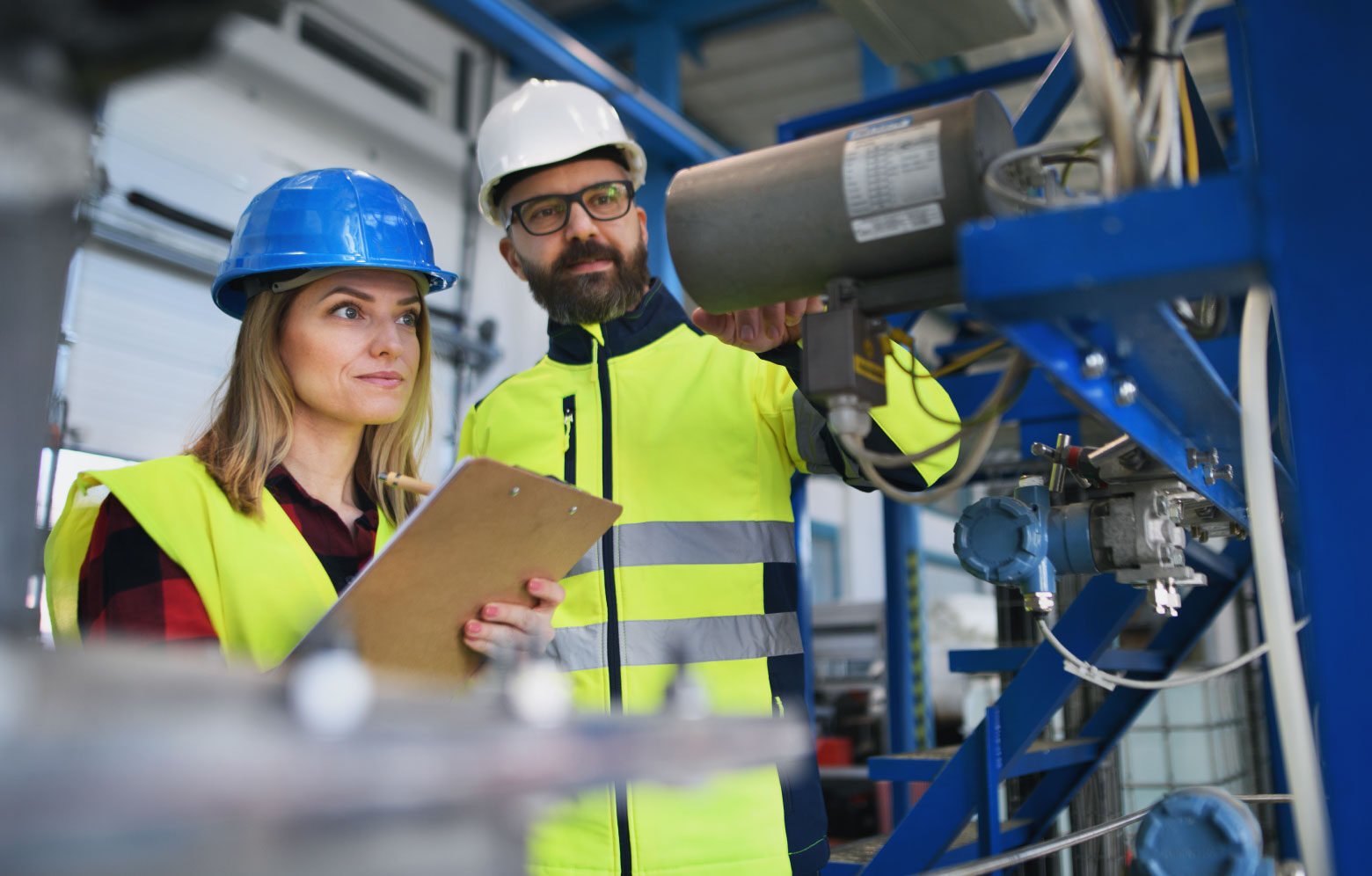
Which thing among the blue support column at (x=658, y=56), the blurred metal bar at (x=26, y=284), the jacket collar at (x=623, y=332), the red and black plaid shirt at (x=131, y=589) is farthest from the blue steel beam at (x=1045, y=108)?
the blue support column at (x=658, y=56)

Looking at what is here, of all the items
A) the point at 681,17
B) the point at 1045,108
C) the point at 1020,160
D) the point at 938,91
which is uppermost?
the point at 681,17

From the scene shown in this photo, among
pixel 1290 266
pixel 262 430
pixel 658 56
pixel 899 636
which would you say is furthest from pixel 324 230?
pixel 658 56

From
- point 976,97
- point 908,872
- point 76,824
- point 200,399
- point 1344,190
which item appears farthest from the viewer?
point 200,399

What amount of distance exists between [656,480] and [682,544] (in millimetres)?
109

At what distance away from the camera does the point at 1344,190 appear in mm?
676

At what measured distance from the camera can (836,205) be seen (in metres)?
0.88

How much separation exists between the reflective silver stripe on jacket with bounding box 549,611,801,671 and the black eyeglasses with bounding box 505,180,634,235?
71 centimetres

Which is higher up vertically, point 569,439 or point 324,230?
point 324,230

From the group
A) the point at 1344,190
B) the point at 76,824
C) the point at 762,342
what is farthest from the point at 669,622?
the point at 76,824

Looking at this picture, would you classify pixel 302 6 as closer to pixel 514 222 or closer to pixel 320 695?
pixel 514 222

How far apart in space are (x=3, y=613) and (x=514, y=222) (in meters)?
1.53

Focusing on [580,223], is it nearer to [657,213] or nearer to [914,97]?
[914,97]

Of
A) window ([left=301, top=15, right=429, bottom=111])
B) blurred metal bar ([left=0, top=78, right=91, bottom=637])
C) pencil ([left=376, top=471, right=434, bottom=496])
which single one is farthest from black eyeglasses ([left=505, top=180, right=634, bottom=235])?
window ([left=301, top=15, right=429, bottom=111])

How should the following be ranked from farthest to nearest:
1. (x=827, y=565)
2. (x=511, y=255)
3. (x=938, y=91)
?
(x=827, y=565) → (x=938, y=91) → (x=511, y=255)
